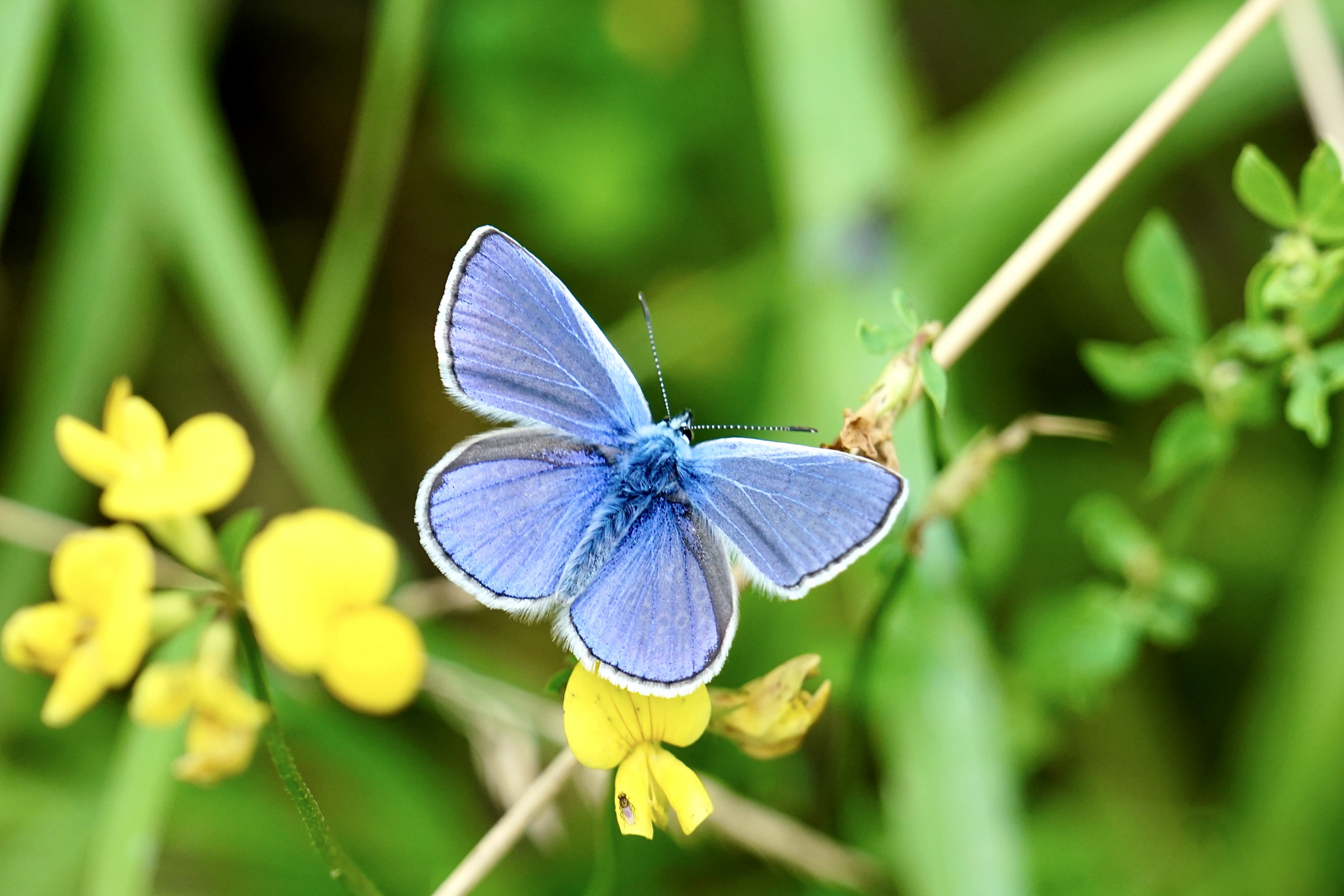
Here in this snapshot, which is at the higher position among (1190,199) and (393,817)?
(1190,199)

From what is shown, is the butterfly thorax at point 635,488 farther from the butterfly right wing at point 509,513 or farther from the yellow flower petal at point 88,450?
the yellow flower petal at point 88,450

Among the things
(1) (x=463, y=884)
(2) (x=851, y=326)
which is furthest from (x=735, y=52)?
(1) (x=463, y=884)

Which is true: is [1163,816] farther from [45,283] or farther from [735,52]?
[45,283]

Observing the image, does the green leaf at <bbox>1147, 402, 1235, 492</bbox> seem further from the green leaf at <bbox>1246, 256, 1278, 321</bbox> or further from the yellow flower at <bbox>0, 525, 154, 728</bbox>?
the yellow flower at <bbox>0, 525, 154, 728</bbox>

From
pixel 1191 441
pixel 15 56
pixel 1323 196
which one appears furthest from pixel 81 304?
pixel 1323 196

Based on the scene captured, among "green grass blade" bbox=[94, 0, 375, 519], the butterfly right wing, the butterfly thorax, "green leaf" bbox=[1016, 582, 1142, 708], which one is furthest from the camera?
"green grass blade" bbox=[94, 0, 375, 519]

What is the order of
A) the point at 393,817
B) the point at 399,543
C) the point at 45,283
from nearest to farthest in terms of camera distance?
the point at 393,817 < the point at 45,283 < the point at 399,543

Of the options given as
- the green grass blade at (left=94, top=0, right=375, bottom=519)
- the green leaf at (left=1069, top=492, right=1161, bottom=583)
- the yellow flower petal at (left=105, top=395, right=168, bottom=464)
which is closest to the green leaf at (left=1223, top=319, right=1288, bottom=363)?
the green leaf at (left=1069, top=492, right=1161, bottom=583)

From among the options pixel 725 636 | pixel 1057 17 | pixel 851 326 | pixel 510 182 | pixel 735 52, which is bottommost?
pixel 725 636
